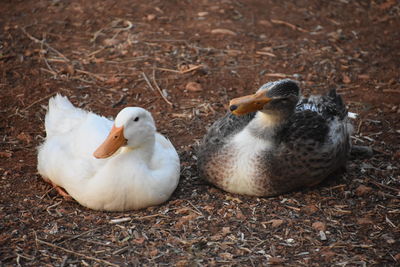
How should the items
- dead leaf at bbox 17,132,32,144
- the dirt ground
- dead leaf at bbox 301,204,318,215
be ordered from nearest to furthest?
1. the dirt ground
2. dead leaf at bbox 301,204,318,215
3. dead leaf at bbox 17,132,32,144

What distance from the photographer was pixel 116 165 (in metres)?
4.70

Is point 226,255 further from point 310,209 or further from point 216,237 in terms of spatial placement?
point 310,209

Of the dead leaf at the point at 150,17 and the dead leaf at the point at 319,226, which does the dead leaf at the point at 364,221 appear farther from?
the dead leaf at the point at 150,17

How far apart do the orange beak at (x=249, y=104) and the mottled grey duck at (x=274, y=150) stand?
11 mm

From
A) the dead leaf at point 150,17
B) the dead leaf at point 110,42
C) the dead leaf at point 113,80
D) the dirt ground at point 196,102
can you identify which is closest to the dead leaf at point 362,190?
the dirt ground at point 196,102

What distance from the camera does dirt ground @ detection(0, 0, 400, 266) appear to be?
14.3ft

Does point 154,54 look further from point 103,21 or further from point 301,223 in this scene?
point 301,223

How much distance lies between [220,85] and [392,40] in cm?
254

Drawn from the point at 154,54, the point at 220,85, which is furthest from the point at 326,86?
the point at 154,54

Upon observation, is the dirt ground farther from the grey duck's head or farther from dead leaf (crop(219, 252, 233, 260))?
the grey duck's head

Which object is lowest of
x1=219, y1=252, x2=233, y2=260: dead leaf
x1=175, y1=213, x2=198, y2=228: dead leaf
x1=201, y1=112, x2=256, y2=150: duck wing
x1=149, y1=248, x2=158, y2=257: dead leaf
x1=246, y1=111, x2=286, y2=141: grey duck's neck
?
x1=175, y1=213, x2=198, y2=228: dead leaf

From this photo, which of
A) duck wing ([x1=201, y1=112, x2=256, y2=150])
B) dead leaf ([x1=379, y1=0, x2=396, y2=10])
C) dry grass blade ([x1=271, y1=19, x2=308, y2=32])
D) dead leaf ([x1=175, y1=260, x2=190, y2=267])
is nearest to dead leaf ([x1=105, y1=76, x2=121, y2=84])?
duck wing ([x1=201, y1=112, x2=256, y2=150])

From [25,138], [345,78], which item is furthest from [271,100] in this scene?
[345,78]

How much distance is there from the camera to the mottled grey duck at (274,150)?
490 centimetres
